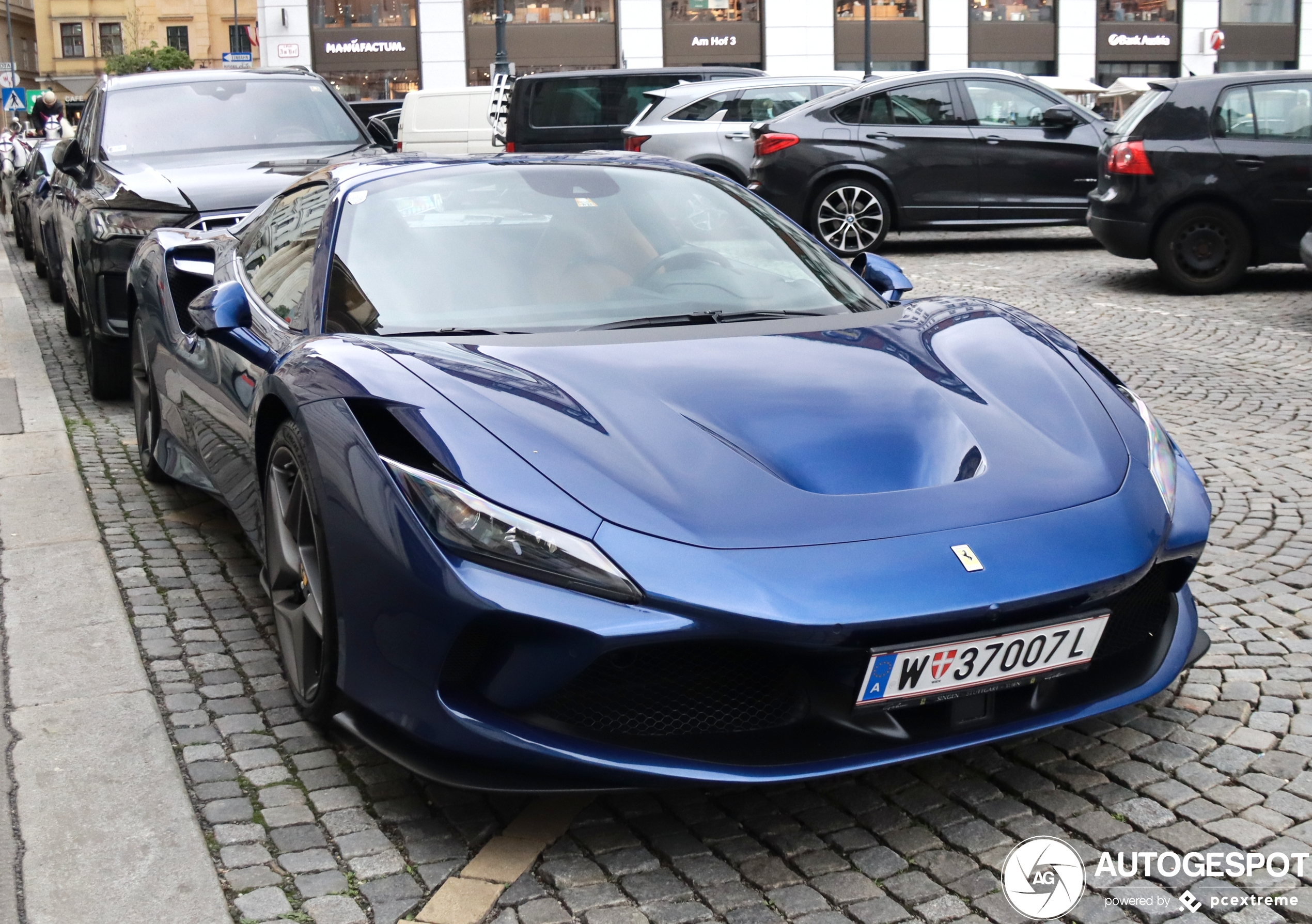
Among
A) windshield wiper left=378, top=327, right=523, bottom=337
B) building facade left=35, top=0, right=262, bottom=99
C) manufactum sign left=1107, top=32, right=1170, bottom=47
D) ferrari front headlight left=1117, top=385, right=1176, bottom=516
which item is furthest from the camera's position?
building facade left=35, top=0, right=262, bottom=99

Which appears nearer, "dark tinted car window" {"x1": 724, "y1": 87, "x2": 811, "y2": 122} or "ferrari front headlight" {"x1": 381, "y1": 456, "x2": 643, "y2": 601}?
"ferrari front headlight" {"x1": 381, "y1": 456, "x2": 643, "y2": 601}

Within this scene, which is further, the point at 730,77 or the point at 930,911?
the point at 730,77

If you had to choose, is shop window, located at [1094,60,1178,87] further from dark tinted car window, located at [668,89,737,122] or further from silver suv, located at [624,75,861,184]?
dark tinted car window, located at [668,89,737,122]

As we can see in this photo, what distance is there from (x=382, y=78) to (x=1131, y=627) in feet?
155

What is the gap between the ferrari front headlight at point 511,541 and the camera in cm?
247

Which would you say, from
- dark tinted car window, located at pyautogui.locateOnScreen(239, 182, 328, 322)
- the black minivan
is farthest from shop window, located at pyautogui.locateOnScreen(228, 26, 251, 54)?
dark tinted car window, located at pyautogui.locateOnScreen(239, 182, 328, 322)

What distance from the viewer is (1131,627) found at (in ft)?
9.39

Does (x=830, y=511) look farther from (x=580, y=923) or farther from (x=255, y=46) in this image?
(x=255, y=46)

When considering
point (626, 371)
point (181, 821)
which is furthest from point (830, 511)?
point (181, 821)

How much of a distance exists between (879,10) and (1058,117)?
36.2 metres

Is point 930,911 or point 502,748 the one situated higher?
point 502,748

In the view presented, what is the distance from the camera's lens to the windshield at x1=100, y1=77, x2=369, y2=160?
8.20 meters

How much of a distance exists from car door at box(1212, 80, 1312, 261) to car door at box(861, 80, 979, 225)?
3005 millimetres

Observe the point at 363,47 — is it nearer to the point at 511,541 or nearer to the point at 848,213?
the point at 848,213
